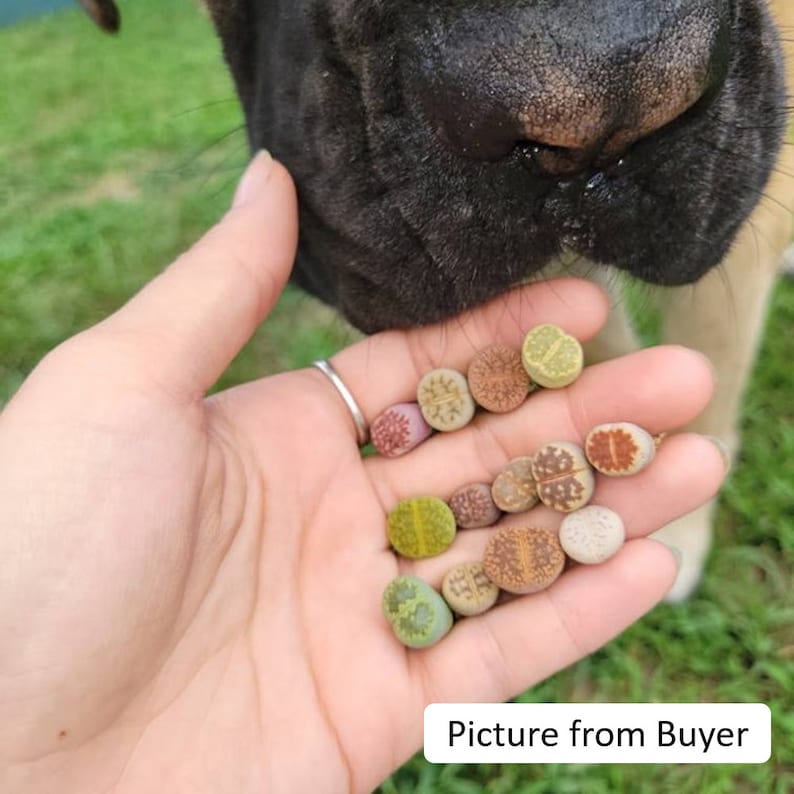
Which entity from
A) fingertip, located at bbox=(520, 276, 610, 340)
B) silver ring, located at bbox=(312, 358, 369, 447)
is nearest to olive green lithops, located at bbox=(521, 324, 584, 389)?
fingertip, located at bbox=(520, 276, 610, 340)

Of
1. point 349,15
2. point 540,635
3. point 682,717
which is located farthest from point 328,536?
point 349,15

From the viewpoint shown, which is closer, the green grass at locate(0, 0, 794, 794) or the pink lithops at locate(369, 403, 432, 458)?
the pink lithops at locate(369, 403, 432, 458)

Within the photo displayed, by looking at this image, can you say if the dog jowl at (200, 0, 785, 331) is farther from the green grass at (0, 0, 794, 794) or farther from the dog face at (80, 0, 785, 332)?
the green grass at (0, 0, 794, 794)

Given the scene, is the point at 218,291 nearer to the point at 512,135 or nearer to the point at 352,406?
the point at 352,406

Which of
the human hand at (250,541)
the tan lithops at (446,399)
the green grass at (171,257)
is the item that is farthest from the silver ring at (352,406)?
the green grass at (171,257)

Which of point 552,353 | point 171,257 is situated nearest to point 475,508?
point 552,353

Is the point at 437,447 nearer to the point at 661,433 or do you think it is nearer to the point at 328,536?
the point at 328,536
